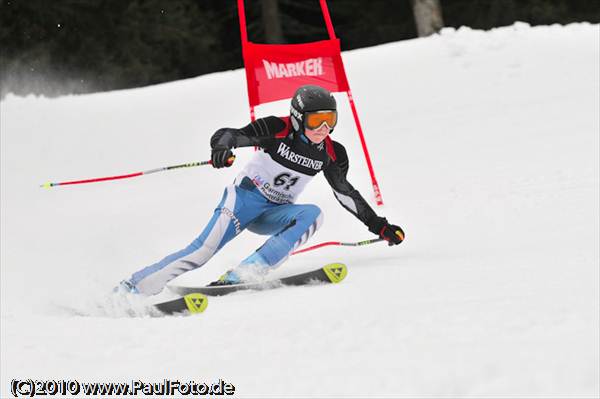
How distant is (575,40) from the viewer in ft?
37.2

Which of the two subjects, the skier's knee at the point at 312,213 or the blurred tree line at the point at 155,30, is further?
the blurred tree line at the point at 155,30

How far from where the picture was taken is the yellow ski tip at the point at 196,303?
415cm

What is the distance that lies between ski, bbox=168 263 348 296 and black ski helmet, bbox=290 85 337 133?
0.93 metres

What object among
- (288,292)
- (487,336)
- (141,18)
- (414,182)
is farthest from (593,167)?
(141,18)

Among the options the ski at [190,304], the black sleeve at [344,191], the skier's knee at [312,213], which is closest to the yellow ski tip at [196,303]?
the ski at [190,304]

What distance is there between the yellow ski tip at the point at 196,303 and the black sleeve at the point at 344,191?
4.87 ft

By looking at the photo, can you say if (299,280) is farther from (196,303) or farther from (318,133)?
(318,133)

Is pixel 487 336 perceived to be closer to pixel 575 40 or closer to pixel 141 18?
pixel 575 40

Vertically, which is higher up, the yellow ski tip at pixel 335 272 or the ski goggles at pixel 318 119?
the ski goggles at pixel 318 119

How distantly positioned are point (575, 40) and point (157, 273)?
8.47m

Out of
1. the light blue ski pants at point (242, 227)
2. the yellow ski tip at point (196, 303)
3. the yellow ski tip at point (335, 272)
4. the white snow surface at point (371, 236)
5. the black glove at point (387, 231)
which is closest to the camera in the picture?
the white snow surface at point (371, 236)

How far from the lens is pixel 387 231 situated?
5238mm

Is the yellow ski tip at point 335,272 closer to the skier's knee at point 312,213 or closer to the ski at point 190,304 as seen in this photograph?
the skier's knee at point 312,213

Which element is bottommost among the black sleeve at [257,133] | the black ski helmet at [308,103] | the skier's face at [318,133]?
the skier's face at [318,133]
